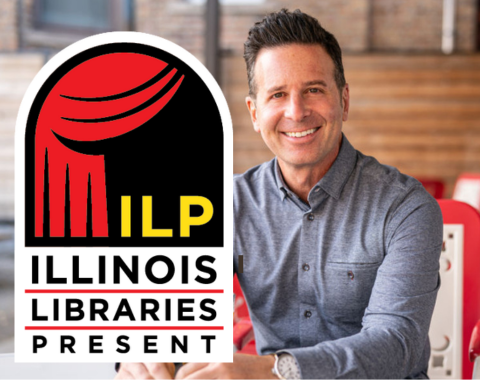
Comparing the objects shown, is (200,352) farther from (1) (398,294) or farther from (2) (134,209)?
(1) (398,294)

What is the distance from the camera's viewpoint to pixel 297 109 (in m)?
0.91

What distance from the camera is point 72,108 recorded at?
2.10 feet

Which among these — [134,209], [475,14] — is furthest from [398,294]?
[475,14]

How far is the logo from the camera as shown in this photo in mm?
631

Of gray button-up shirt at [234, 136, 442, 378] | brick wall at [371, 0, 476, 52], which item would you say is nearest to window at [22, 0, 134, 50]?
brick wall at [371, 0, 476, 52]

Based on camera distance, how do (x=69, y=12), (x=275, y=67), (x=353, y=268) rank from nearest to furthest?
(x=275, y=67), (x=353, y=268), (x=69, y=12)

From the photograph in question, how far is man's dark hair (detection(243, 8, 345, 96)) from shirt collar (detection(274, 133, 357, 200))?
0.54 ft

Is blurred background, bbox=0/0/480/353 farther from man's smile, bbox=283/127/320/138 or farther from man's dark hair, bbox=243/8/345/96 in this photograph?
→ man's smile, bbox=283/127/320/138

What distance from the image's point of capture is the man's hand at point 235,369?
0.68 meters

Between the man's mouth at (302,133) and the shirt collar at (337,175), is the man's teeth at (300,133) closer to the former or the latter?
the man's mouth at (302,133)

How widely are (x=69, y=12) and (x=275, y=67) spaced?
12.8 ft

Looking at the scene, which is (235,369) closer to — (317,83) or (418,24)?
(317,83)

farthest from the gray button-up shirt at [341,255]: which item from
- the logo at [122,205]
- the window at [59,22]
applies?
the window at [59,22]

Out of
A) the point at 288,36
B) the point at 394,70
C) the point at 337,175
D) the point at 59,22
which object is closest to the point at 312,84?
the point at 288,36
